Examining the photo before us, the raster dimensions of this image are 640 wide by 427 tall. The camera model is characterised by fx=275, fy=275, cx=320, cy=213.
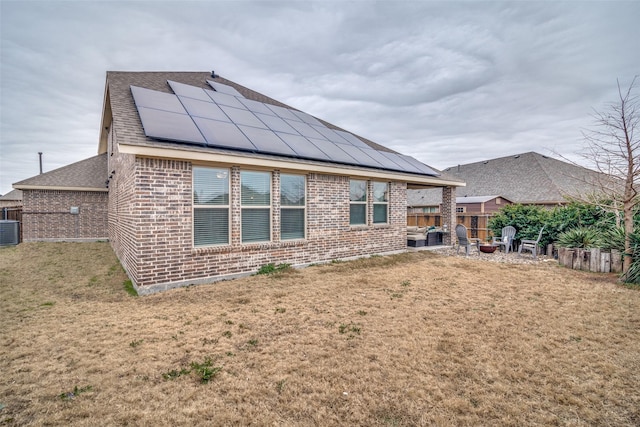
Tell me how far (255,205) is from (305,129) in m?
4.08

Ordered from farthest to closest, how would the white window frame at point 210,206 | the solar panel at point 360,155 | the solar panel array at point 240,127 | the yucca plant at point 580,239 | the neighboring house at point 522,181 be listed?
the neighboring house at point 522,181
the solar panel at point 360,155
the yucca plant at point 580,239
the solar panel array at point 240,127
the white window frame at point 210,206

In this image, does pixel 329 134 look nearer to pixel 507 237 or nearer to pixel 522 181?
pixel 507 237

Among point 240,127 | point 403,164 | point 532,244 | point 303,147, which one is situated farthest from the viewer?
point 403,164

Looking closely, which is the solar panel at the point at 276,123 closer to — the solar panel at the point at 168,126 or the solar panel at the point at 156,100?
the solar panel at the point at 156,100

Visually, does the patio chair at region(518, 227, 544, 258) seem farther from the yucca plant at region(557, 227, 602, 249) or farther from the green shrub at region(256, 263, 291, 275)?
the green shrub at region(256, 263, 291, 275)

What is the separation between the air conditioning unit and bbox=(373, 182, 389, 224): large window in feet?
52.5

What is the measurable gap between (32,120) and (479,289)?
22449 millimetres

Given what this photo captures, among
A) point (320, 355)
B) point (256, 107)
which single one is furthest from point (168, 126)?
point (320, 355)

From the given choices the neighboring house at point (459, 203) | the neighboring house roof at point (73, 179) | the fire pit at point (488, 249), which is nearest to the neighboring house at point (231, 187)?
the fire pit at point (488, 249)

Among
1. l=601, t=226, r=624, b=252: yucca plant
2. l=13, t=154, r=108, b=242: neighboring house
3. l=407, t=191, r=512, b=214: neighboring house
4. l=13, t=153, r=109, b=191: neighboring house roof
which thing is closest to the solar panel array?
l=601, t=226, r=624, b=252: yucca plant

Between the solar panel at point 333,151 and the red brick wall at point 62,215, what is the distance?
440 inches

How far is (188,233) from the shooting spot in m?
5.70

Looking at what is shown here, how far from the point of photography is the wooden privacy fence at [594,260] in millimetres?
7312

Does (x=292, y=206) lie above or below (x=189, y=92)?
below
